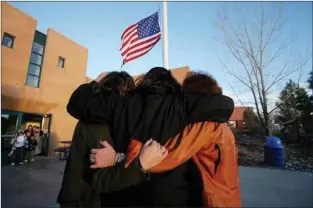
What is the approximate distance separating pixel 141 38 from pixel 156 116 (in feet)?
15.6

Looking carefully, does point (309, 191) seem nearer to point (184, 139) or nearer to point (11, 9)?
point (184, 139)

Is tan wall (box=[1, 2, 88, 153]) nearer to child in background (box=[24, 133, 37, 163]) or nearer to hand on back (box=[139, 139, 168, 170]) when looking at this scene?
child in background (box=[24, 133, 37, 163])

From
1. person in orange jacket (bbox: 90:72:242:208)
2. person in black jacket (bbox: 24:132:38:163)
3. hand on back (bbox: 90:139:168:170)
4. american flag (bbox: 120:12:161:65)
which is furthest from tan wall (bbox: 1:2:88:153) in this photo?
person in orange jacket (bbox: 90:72:242:208)

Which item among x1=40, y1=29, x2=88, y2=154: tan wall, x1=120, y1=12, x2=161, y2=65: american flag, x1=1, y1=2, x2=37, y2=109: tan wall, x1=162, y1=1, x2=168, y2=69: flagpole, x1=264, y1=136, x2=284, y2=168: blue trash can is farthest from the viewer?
x1=40, y1=29, x2=88, y2=154: tan wall

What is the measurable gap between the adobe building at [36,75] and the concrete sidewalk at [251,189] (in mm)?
4625

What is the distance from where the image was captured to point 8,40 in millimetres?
9375

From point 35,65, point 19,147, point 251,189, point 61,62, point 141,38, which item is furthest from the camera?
point 61,62

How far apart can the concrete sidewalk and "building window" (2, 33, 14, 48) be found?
597 centimetres

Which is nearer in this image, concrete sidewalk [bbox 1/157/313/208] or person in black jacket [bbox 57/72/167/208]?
person in black jacket [bbox 57/72/167/208]

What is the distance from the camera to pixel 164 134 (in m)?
1.19

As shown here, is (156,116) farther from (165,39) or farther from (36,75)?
(36,75)

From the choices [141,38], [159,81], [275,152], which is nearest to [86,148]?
[159,81]

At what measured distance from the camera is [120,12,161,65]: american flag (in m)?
5.54

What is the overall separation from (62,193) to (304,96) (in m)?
6.95
